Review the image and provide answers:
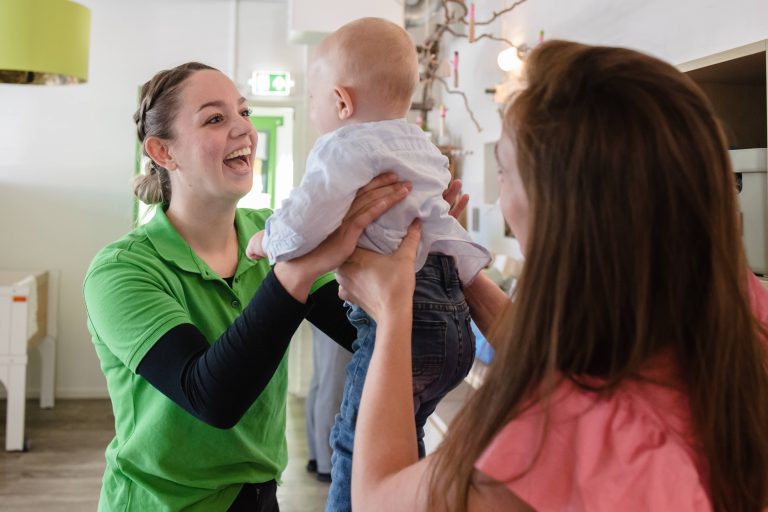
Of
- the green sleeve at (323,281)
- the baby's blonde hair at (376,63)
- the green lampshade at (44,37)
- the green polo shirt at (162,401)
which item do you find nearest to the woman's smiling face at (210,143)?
the green polo shirt at (162,401)

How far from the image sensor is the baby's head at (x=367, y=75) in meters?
1.40

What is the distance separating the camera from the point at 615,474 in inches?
30.6

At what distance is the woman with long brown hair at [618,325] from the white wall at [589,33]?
147 cm

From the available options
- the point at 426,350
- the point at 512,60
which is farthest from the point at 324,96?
the point at 512,60

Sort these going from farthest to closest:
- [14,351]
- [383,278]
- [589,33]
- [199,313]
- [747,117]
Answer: [14,351] → [589,33] → [747,117] → [199,313] → [383,278]

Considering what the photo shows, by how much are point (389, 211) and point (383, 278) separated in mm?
152

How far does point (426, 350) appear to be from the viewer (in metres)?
1.36

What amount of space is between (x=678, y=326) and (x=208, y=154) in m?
1.11

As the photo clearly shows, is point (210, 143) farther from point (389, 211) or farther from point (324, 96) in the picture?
point (389, 211)

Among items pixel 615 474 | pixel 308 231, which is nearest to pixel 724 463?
pixel 615 474

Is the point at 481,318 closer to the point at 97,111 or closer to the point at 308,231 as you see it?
the point at 308,231

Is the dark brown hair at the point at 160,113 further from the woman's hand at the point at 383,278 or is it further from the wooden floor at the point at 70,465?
the wooden floor at the point at 70,465

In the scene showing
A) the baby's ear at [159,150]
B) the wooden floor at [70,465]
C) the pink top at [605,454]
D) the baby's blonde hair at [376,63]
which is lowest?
the wooden floor at [70,465]

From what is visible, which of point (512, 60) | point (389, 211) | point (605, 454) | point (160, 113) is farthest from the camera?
point (512, 60)
